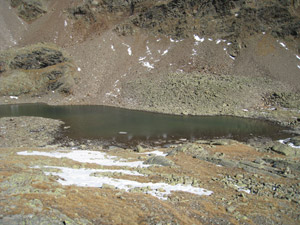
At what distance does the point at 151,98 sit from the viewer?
4456cm

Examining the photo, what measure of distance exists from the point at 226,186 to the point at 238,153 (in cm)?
693

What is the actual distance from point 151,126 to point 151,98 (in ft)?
48.8

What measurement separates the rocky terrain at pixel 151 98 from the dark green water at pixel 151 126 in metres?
2.34

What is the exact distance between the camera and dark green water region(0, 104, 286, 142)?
87.1ft

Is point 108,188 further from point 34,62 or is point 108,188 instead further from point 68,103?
point 34,62

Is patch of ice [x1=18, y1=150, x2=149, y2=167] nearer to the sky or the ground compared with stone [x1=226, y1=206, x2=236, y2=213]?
nearer to the ground

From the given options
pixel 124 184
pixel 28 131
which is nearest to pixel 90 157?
pixel 124 184

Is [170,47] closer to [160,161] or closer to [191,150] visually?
[191,150]

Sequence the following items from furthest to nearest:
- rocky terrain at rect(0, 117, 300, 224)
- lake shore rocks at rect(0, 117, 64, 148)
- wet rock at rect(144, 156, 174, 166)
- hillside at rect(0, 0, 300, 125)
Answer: hillside at rect(0, 0, 300, 125), lake shore rocks at rect(0, 117, 64, 148), wet rock at rect(144, 156, 174, 166), rocky terrain at rect(0, 117, 300, 224)

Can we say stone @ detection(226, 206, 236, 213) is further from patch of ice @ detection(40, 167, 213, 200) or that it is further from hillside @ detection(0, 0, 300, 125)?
hillside @ detection(0, 0, 300, 125)

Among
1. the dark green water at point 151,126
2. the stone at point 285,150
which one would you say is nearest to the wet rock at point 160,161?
the stone at point 285,150

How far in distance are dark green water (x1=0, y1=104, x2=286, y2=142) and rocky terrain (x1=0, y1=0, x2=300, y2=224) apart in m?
2.34

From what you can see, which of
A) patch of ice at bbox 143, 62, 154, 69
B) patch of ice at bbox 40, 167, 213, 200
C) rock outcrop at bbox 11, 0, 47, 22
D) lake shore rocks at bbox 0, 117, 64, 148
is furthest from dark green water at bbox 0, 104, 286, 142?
rock outcrop at bbox 11, 0, 47, 22

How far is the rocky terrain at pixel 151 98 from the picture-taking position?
8.27 meters
